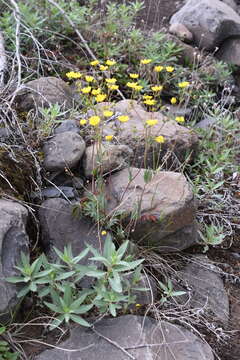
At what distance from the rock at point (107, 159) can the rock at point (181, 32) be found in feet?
9.98

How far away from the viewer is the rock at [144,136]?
11.7 ft

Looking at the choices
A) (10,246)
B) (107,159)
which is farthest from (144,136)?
(10,246)

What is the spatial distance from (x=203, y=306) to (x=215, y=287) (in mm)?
226

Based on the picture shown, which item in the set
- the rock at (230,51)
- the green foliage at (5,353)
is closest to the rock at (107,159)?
the green foliage at (5,353)

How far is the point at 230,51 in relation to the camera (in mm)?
6133

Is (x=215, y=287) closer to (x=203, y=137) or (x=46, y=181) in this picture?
(x=46, y=181)

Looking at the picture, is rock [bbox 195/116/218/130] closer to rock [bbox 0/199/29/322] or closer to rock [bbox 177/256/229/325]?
rock [bbox 177/256/229/325]

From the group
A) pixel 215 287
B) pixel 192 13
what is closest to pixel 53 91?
pixel 215 287

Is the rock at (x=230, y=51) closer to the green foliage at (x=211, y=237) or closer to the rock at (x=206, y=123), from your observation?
the rock at (x=206, y=123)

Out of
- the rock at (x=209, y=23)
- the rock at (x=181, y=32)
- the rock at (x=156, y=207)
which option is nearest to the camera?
the rock at (x=156, y=207)

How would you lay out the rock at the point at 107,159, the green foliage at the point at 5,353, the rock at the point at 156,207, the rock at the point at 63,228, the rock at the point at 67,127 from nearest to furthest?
A: the green foliage at the point at 5,353 < the rock at the point at 63,228 < the rock at the point at 156,207 < the rock at the point at 107,159 < the rock at the point at 67,127

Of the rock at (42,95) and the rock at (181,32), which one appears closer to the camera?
the rock at (42,95)

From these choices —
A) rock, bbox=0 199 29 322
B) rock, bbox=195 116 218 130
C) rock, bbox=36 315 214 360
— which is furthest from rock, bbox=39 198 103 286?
rock, bbox=195 116 218 130

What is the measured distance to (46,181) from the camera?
324 centimetres
